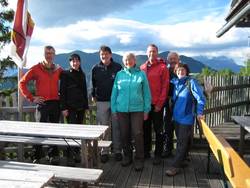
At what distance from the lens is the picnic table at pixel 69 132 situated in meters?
5.12

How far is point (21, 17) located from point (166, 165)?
3480 millimetres

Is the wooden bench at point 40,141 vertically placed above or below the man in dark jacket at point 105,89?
below

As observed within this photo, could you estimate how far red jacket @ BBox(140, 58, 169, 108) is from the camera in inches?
268

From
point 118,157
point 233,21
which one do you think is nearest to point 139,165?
point 118,157

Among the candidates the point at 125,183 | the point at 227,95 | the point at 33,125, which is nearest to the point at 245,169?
the point at 125,183

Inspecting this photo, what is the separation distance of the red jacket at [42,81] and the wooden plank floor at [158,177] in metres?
1.48

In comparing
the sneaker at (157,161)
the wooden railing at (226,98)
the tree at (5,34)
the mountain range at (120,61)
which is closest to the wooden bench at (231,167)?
the sneaker at (157,161)

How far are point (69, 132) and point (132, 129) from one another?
1.57 meters

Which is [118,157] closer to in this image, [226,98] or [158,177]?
[158,177]

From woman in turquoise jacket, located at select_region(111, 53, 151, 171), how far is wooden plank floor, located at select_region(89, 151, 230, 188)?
0.81 ft

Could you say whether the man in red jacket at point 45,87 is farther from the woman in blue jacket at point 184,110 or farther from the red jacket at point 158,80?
the woman in blue jacket at point 184,110

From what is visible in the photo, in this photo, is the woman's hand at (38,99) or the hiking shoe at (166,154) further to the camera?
the hiking shoe at (166,154)

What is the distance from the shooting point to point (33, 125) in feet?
19.3

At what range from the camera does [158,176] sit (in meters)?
6.31
